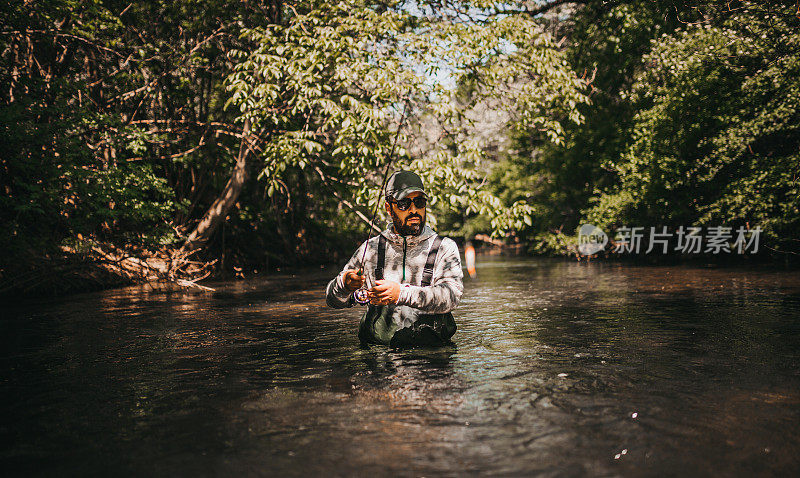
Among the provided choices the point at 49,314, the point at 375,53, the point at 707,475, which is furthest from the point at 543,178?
the point at 707,475

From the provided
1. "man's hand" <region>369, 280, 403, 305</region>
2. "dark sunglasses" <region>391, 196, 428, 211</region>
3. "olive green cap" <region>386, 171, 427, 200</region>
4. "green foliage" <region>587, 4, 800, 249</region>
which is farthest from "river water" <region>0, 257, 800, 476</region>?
"green foliage" <region>587, 4, 800, 249</region>

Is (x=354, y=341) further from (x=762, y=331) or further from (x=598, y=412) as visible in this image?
(x=762, y=331)

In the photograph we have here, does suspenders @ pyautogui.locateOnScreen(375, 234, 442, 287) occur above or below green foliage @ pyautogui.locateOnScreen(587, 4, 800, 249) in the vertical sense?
below

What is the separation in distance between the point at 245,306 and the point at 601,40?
20973mm

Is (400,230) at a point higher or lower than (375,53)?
lower

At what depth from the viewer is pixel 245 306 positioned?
1144 cm

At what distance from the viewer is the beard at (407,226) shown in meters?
5.60

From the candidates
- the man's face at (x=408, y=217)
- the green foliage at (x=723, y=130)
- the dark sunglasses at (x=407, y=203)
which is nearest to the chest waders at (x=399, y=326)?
the man's face at (x=408, y=217)

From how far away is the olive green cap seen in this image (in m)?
5.52

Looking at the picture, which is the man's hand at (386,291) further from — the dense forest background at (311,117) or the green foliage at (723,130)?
the green foliage at (723,130)

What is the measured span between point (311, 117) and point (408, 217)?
1261 cm

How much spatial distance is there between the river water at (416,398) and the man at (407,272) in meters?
0.32
